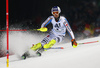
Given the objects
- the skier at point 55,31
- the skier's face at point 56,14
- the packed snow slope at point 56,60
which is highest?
the skier's face at point 56,14

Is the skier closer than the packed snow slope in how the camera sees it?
No

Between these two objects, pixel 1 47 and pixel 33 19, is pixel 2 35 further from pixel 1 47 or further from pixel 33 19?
pixel 33 19

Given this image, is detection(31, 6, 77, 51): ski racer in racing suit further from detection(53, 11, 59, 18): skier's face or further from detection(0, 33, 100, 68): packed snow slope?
detection(0, 33, 100, 68): packed snow slope

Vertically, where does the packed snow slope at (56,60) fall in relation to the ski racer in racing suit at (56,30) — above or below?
below

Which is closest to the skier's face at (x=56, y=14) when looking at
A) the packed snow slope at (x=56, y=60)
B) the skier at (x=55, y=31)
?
the skier at (x=55, y=31)

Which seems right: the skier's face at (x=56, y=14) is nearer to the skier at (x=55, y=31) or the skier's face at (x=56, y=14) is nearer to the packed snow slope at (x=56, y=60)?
the skier at (x=55, y=31)

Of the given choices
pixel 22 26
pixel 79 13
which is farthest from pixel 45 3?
pixel 79 13

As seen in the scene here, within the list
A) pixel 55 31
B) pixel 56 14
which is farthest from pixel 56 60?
pixel 56 14

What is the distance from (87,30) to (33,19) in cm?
346

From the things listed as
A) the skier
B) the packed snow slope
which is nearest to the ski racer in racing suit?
the skier

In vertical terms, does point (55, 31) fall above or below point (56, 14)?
below

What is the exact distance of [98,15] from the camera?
8.44 m

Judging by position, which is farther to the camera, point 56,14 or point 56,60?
point 56,14

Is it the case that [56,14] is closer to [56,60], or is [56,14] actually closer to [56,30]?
[56,30]
